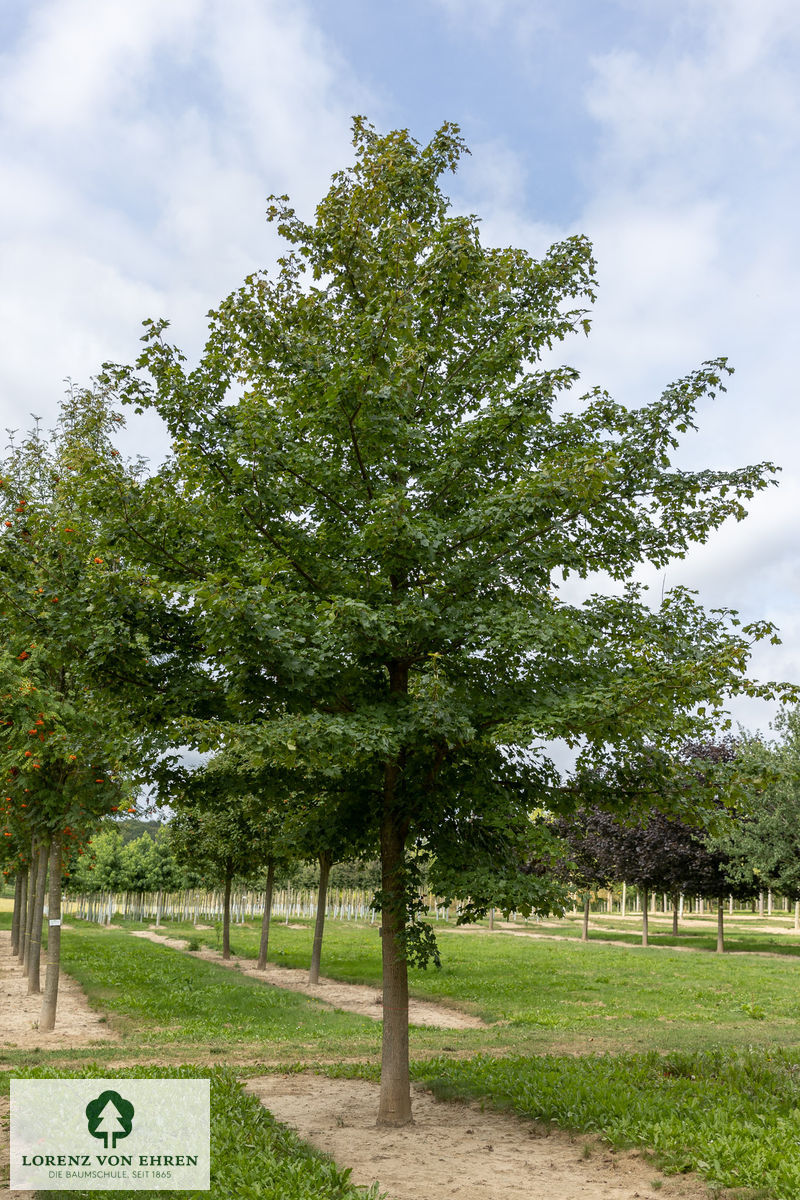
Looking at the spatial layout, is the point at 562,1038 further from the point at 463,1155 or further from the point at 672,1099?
the point at 463,1155

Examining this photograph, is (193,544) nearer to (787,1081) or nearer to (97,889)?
(787,1081)

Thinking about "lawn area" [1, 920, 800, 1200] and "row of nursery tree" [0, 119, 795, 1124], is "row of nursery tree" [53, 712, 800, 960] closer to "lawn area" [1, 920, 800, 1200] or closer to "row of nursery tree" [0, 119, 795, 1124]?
A: "lawn area" [1, 920, 800, 1200]

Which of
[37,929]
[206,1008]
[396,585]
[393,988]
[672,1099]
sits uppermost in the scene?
[396,585]

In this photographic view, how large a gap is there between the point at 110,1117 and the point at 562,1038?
8.11 metres

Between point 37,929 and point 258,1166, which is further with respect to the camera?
point 37,929

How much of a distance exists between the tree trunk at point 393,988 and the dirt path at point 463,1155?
0.24 m

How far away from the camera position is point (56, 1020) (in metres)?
14.8


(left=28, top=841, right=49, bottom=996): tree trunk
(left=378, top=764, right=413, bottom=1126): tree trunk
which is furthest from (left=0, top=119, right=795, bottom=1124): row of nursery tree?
(left=28, top=841, right=49, bottom=996): tree trunk

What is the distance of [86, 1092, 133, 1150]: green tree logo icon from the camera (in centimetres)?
610

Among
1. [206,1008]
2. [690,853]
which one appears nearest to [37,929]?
[206,1008]

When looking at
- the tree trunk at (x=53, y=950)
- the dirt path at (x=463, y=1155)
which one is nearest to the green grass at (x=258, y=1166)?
the dirt path at (x=463, y=1155)

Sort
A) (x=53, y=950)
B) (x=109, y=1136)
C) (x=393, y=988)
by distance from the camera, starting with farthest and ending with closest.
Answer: (x=53, y=950) → (x=393, y=988) → (x=109, y=1136)

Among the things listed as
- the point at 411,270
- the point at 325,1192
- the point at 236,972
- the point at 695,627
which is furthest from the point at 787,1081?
the point at 236,972

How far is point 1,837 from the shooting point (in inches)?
763
